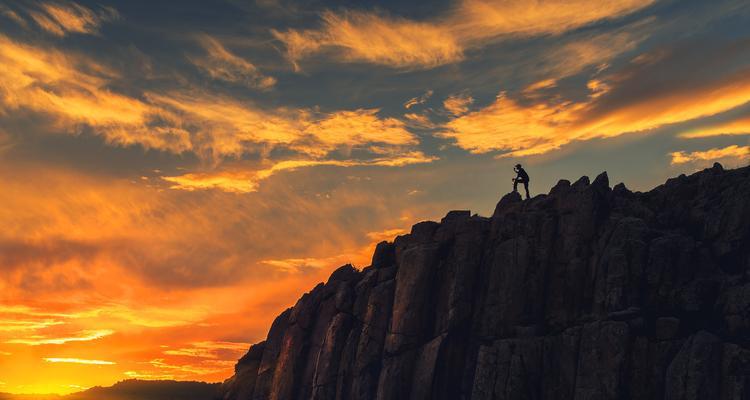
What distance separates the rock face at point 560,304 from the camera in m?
79.9

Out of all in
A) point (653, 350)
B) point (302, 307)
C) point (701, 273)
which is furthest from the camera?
point (302, 307)

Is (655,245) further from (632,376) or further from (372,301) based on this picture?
(372,301)

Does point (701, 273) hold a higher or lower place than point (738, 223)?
lower

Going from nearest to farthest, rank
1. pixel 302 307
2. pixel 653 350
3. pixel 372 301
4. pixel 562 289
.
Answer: pixel 653 350 < pixel 562 289 < pixel 372 301 < pixel 302 307

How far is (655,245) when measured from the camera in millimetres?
87750

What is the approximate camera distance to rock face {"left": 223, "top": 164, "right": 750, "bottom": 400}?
7988 centimetres

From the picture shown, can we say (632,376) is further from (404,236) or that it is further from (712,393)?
(404,236)

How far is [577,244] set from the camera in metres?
95.0

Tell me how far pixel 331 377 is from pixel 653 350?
5096cm

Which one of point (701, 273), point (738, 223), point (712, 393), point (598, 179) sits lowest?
point (712, 393)

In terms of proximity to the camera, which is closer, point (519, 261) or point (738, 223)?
point (738, 223)

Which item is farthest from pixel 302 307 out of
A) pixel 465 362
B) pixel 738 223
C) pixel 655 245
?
pixel 738 223

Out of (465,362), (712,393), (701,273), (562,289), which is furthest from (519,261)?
(712,393)

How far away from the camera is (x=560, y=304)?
307 feet
